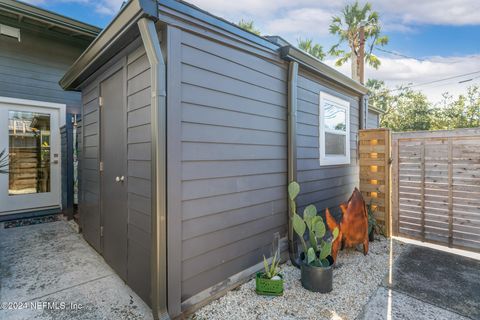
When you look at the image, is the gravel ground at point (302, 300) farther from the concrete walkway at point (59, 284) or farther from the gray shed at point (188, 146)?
the concrete walkway at point (59, 284)

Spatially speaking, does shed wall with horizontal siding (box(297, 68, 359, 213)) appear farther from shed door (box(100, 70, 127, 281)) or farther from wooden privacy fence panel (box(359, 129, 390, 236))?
shed door (box(100, 70, 127, 281))

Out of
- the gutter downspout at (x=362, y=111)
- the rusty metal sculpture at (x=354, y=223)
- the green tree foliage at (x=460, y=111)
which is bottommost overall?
the rusty metal sculpture at (x=354, y=223)

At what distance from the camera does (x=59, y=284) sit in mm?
2164

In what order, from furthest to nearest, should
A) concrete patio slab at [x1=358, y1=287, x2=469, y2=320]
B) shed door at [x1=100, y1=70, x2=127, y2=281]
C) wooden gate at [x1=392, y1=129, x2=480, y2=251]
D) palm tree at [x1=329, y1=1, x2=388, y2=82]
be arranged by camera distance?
palm tree at [x1=329, y1=1, x2=388, y2=82], wooden gate at [x1=392, y1=129, x2=480, y2=251], shed door at [x1=100, y1=70, x2=127, y2=281], concrete patio slab at [x1=358, y1=287, x2=469, y2=320]

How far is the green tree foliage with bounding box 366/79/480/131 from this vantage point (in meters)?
12.2

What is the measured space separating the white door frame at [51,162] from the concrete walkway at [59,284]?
42.7 inches

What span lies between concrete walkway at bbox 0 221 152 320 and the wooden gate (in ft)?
11.8

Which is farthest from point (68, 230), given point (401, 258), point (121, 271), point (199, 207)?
point (401, 258)

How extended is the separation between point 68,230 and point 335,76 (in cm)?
467

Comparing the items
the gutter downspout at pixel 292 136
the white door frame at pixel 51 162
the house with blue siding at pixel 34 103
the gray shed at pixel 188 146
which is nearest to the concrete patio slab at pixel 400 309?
the gutter downspout at pixel 292 136

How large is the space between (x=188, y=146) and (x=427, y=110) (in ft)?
53.1

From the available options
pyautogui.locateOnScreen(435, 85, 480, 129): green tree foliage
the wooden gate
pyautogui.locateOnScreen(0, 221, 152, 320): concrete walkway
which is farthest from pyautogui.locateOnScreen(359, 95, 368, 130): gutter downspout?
pyautogui.locateOnScreen(435, 85, 480, 129): green tree foliage

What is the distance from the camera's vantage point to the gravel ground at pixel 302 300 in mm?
1795

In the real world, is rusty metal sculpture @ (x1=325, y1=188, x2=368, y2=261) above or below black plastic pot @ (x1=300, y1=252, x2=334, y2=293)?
above
